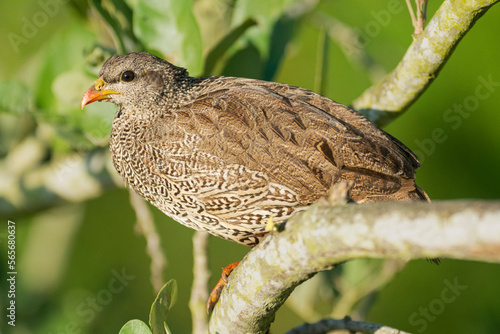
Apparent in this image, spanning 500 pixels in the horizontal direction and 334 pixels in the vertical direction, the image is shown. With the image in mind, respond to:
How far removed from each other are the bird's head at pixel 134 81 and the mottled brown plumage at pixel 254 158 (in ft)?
0.45

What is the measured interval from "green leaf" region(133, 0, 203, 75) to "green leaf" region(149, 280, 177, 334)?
1.84 m

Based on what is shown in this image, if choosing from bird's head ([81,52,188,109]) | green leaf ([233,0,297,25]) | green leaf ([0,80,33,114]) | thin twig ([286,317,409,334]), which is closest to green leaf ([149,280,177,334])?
thin twig ([286,317,409,334])

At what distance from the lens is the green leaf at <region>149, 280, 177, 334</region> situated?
2.94m

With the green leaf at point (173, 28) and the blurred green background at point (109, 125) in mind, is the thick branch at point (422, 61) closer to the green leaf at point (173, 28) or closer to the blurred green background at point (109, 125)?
the blurred green background at point (109, 125)

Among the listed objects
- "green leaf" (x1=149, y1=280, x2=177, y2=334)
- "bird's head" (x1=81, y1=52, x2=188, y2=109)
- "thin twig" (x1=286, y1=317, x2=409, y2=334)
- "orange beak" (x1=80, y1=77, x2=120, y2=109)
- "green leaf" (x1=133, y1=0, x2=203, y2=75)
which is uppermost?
Result: "green leaf" (x1=133, y1=0, x2=203, y2=75)

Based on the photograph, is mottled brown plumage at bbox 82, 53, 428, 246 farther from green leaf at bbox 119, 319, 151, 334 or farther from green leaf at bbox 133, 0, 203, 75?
green leaf at bbox 119, 319, 151, 334

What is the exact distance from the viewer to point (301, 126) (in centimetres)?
357

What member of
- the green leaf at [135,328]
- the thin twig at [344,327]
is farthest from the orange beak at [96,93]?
the thin twig at [344,327]

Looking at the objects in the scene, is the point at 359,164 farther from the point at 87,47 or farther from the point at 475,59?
the point at 475,59

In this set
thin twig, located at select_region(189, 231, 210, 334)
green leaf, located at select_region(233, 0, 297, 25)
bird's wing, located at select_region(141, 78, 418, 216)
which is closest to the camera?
bird's wing, located at select_region(141, 78, 418, 216)

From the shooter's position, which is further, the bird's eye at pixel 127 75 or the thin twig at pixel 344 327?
the bird's eye at pixel 127 75

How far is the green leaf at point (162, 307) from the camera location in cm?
294

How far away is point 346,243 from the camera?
2.20 meters

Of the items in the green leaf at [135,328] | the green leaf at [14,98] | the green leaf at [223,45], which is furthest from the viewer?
the green leaf at [14,98]
